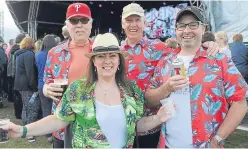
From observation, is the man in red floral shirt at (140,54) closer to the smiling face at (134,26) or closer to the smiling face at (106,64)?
the smiling face at (134,26)

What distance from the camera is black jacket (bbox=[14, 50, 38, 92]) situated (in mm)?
5406

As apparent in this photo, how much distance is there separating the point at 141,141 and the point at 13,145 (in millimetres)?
2943

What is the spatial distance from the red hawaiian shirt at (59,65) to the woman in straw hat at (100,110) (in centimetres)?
66

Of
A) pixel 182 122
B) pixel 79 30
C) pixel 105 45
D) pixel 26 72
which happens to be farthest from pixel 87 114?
pixel 26 72

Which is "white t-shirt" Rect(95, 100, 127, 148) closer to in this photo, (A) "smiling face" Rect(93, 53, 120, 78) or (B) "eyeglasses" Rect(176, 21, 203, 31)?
(A) "smiling face" Rect(93, 53, 120, 78)

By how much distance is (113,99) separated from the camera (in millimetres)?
2137

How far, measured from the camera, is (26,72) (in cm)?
549

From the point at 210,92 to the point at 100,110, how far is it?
28.1 inches

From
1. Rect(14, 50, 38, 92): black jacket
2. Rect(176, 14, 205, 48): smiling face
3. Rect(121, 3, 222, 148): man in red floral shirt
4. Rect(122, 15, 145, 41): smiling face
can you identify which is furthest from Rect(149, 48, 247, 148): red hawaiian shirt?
Rect(14, 50, 38, 92): black jacket

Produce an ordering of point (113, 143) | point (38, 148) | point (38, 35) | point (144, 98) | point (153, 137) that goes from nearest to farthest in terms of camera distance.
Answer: point (113, 143)
point (144, 98)
point (153, 137)
point (38, 148)
point (38, 35)

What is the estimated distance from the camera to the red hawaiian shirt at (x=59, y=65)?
2815 millimetres

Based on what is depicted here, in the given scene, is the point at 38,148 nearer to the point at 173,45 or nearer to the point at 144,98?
the point at 173,45

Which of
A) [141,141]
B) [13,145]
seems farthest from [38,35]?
[141,141]

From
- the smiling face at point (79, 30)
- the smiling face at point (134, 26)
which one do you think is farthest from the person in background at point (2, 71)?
the smiling face at point (134, 26)
